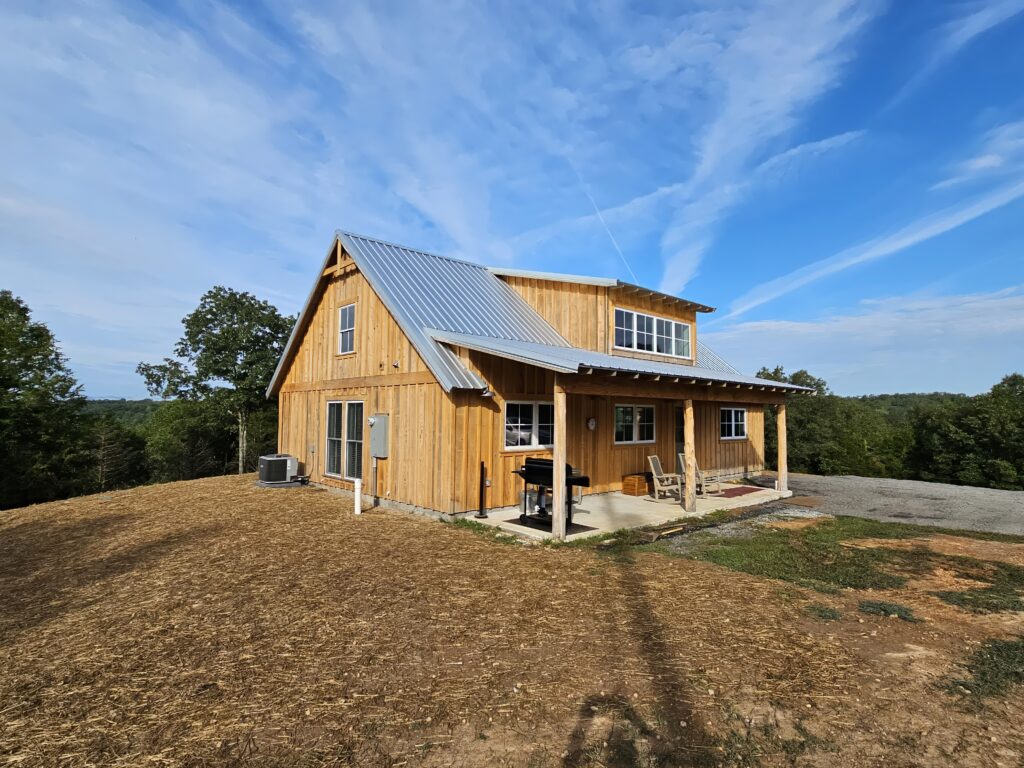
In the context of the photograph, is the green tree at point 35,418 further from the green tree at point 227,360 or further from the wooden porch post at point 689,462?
the wooden porch post at point 689,462

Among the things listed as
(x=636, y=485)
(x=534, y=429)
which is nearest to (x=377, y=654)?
(x=534, y=429)

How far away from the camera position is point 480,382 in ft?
33.0

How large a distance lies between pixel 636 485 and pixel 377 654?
9.72 m

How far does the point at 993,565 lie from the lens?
277 inches

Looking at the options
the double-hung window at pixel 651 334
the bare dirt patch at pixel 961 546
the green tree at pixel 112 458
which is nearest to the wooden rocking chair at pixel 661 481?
the double-hung window at pixel 651 334

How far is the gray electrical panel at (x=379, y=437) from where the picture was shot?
11.1 meters

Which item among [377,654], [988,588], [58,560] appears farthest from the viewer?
[58,560]

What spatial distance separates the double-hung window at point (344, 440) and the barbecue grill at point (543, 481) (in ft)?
15.0

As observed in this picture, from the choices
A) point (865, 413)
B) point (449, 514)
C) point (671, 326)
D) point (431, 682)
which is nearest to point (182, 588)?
point (431, 682)

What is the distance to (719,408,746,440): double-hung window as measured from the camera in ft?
57.4

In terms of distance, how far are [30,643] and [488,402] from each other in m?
7.09

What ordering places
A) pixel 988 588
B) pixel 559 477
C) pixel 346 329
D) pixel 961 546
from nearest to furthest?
pixel 988 588 < pixel 961 546 < pixel 559 477 < pixel 346 329

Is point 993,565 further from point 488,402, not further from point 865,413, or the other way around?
point 865,413

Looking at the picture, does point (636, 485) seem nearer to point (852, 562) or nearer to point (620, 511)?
point (620, 511)
